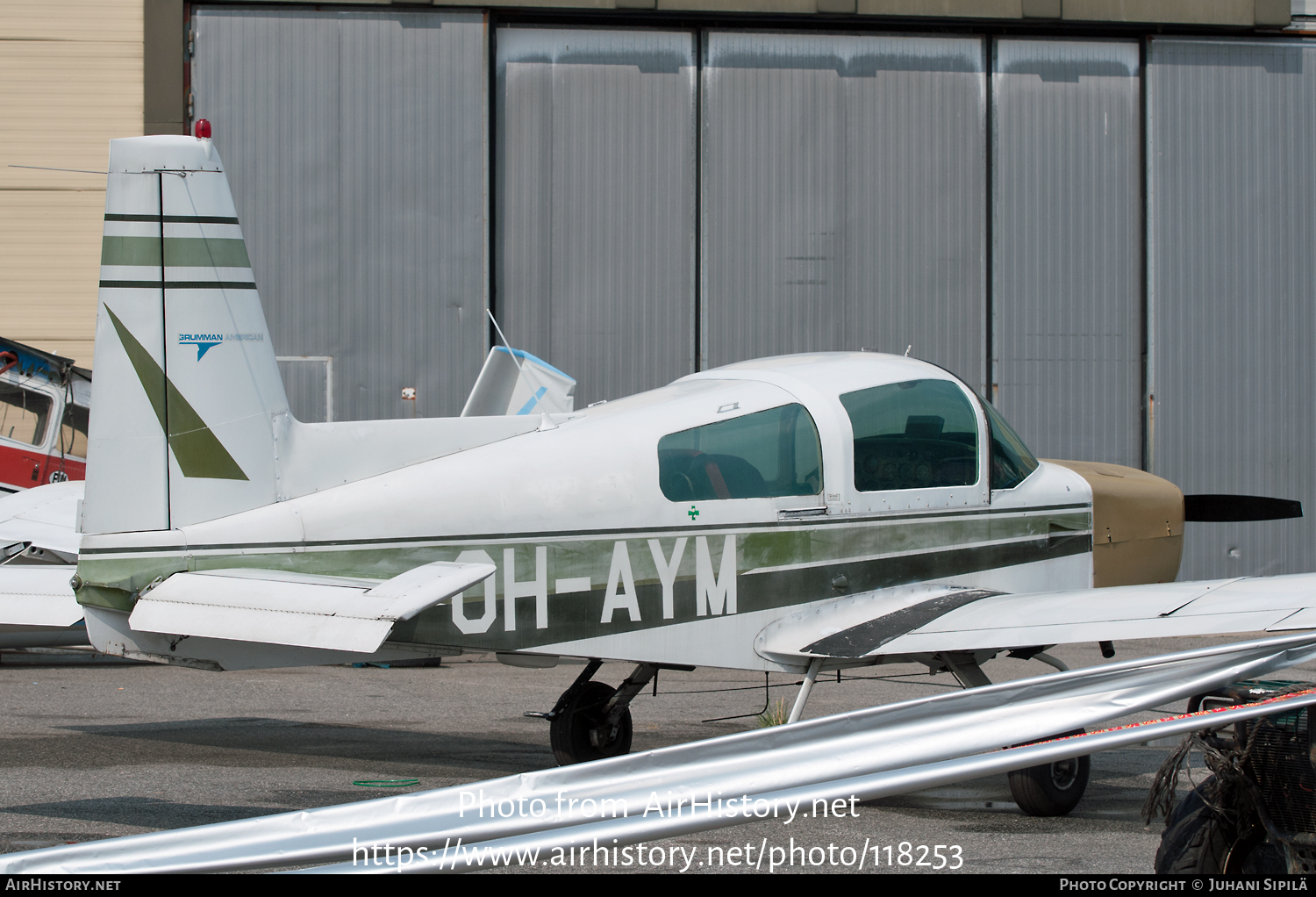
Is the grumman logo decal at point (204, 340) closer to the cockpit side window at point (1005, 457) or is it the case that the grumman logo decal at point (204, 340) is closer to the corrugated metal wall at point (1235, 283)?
the cockpit side window at point (1005, 457)

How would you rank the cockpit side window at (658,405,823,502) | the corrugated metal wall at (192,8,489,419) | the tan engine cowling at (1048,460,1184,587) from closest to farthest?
the cockpit side window at (658,405,823,502), the tan engine cowling at (1048,460,1184,587), the corrugated metal wall at (192,8,489,419)

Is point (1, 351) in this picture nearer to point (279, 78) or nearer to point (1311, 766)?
point (279, 78)

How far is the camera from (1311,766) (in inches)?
129

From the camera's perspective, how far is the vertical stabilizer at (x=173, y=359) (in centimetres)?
552

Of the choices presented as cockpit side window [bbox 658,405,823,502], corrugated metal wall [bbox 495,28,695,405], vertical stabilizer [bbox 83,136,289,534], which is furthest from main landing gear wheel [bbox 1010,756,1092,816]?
corrugated metal wall [bbox 495,28,695,405]

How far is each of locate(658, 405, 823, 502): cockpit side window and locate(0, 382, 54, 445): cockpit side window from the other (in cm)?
887

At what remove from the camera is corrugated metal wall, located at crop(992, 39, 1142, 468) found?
16.2 meters

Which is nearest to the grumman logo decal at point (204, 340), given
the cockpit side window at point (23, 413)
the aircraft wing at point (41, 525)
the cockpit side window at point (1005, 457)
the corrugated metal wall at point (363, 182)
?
the aircraft wing at point (41, 525)

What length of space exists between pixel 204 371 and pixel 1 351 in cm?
800

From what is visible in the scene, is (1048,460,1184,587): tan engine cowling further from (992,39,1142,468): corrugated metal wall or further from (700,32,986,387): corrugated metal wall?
(992,39,1142,468): corrugated metal wall

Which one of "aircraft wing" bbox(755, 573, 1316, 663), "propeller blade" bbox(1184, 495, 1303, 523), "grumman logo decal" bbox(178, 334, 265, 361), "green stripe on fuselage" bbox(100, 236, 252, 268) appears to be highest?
"green stripe on fuselage" bbox(100, 236, 252, 268)

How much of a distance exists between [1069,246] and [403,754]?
12.3 metres

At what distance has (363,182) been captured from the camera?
1563cm

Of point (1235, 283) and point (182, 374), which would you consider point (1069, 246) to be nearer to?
point (1235, 283)
